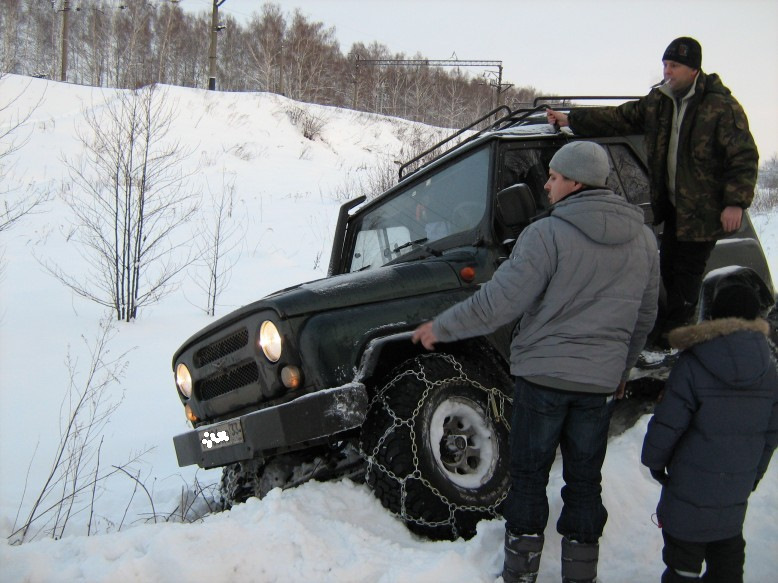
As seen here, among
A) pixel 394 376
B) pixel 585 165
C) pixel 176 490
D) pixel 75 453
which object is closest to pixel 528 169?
pixel 585 165

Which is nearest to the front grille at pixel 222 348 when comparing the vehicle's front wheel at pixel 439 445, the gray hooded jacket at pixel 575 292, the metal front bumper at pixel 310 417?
the metal front bumper at pixel 310 417

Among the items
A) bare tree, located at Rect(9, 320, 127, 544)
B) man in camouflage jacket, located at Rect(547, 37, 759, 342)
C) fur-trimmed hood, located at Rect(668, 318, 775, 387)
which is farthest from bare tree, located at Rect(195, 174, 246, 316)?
fur-trimmed hood, located at Rect(668, 318, 775, 387)

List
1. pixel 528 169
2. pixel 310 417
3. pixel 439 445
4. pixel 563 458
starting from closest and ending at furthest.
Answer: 1. pixel 563 458
2. pixel 310 417
3. pixel 439 445
4. pixel 528 169

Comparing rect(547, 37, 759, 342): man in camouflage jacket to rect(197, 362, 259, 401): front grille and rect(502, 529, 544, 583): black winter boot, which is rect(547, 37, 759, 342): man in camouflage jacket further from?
rect(197, 362, 259, 401): front grille

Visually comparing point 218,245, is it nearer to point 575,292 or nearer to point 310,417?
point 310,417

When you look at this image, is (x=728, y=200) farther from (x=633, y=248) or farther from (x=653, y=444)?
(x=653, y=444)

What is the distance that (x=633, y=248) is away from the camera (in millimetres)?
2307

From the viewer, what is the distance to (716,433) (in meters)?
2.11

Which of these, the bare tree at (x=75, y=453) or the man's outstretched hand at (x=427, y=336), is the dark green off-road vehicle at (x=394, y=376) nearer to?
the man's outstretched hand at (x=427, y=336)

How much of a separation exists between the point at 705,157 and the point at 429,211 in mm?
1475

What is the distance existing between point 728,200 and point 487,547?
1.93 m

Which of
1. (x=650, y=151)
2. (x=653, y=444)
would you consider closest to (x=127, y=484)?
(x=653, y=444)

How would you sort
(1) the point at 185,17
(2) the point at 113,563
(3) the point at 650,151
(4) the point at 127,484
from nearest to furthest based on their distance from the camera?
(2) the point at 113,563 < (3) the point at 650,151 < (4) the point at 127,484 < (1) the point at 185,17

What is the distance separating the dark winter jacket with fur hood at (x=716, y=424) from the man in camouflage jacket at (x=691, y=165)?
3.39 feet
